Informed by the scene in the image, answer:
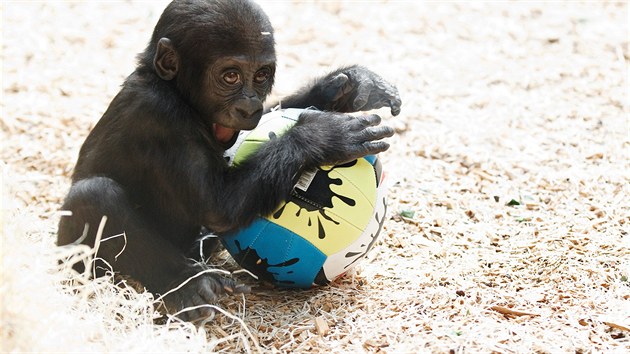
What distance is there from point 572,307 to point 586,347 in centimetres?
43

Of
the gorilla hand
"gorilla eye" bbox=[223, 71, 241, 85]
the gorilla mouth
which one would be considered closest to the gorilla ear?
"gorilla eye" bbox=[223, 71, 241, 85]

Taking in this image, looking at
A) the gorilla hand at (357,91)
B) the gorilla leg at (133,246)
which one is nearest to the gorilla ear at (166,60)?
the gorilla leg at (133,246)

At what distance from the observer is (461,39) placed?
9289mm

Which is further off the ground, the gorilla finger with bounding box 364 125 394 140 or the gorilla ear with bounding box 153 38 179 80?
the gorilla ear with bounding box 153 38 179 80

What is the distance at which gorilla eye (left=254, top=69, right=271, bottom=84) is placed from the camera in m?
4.60

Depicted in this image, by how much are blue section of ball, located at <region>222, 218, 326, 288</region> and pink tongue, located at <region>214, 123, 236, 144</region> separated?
635 millimetres

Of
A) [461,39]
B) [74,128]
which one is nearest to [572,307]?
[74,128]

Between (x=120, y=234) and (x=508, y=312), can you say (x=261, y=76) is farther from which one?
(x=508, y=312)

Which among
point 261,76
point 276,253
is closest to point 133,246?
point 276,253

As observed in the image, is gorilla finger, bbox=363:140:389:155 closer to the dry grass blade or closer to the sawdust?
the sawdust

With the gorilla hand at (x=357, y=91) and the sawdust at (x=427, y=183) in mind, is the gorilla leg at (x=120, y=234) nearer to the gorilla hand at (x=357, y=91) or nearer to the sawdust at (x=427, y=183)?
the sawdust at (x=427, y=183)

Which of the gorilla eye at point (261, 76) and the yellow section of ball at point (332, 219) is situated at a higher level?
the gorilla eye at point (261, 76)

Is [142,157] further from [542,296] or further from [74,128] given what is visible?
[74,128]

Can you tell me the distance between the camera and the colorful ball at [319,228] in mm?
4434
